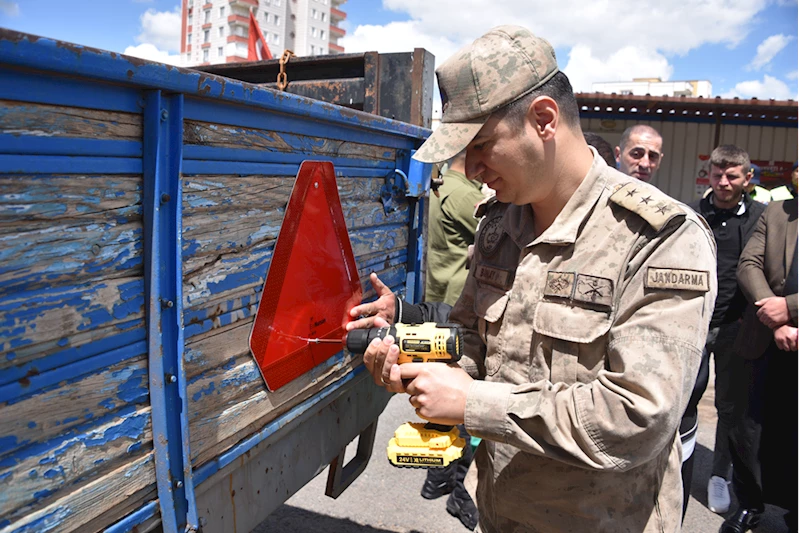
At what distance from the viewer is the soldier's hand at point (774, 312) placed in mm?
3279

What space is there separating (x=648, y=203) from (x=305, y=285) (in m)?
0.94

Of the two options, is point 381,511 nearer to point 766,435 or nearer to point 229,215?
point 766,435

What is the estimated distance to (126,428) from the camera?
1137mm

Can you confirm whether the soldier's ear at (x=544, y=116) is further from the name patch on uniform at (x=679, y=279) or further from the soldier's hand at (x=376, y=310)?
the soldier's hand at (x=376, y=310)

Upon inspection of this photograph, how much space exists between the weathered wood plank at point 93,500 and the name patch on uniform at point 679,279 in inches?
44.6

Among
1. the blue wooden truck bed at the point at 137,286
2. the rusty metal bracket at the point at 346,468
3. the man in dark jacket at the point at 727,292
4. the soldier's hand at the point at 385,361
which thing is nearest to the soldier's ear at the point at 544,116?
the blue wooden truck bed at the point at 137,286

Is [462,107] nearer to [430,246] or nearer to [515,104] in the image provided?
[515,104]

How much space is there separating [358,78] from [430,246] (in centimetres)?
155

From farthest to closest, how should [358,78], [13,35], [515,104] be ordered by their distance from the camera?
[358,78] < [515,104] < [13,35]

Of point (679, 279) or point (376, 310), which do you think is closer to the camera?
point (679, 279)

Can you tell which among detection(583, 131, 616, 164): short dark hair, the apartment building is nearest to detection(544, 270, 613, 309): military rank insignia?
detection(583, 131, 616, 164): short dark hair

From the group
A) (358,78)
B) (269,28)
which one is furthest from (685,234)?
(269,28)

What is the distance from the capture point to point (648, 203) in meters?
1.47

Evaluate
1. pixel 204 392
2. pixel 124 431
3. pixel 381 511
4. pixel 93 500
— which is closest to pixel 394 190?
pixel 204 392
